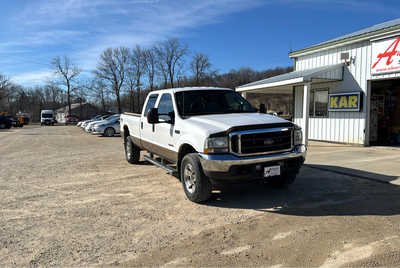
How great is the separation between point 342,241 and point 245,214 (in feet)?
4.60

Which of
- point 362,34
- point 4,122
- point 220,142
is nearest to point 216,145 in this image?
point 220,142

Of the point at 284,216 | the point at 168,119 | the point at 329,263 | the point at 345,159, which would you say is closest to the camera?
the point at 329,263

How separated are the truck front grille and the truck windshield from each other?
136 cm

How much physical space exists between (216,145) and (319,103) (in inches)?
440

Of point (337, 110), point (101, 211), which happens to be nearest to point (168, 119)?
point (101, 211)

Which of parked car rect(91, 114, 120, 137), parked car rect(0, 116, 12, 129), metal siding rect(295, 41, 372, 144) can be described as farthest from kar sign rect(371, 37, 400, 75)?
parked car rect(0, 116, 12, 129)

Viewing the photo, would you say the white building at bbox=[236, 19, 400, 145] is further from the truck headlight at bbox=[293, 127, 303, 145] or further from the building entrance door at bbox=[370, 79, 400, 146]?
the truck headlight at bbox=[293, 127, 303, 145]

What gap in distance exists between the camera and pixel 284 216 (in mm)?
4348

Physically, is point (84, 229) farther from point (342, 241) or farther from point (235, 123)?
point (342, 241)

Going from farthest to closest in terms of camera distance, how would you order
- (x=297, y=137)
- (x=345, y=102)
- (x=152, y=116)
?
(x=345, y=102)
(x=152, y=116)
(x=297, y=137)

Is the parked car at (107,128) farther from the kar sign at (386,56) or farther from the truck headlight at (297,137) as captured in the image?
the truck headlight at (297,137)

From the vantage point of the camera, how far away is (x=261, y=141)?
4637 mm

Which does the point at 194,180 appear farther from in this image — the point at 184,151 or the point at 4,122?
the point at 4,122

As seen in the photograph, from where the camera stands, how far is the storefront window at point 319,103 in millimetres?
13665
